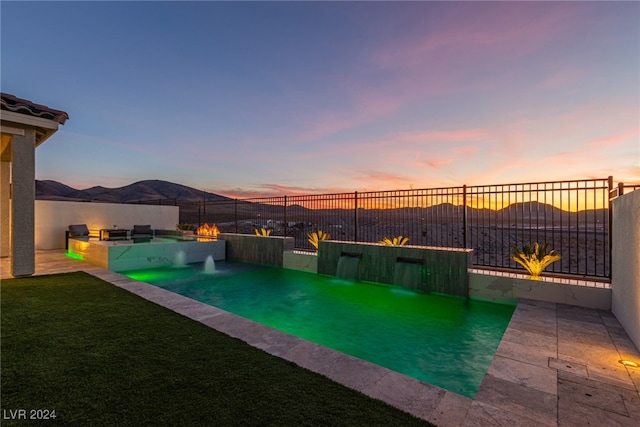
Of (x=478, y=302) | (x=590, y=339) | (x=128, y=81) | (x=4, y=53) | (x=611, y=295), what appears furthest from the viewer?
(x=128, y=81)

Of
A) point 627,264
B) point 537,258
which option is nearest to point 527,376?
point 627,264

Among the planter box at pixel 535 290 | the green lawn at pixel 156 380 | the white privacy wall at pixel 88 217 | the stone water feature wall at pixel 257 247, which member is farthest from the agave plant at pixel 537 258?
the white privacy wall at pixel 88 217

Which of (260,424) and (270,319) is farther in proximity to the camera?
(270,319)

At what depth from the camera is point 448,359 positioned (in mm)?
3592

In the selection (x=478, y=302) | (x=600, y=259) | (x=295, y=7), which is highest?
(x=295, y=7)

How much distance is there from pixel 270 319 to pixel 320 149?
10042 mm

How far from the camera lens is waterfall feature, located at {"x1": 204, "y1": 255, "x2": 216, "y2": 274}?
9.48 meters

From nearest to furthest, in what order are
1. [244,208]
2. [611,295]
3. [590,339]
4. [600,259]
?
[590,339] < [611,295] < [244,208] < [600,259]

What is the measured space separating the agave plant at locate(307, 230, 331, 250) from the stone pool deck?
5.38m

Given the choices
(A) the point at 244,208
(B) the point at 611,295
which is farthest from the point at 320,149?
(B) the point at 611,295

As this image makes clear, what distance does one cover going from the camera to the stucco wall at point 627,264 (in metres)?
3.34

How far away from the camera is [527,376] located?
2629mm

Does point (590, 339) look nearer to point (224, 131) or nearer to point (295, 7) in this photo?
point (295, 7)

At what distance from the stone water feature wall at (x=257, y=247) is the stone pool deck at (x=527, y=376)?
561 cm
